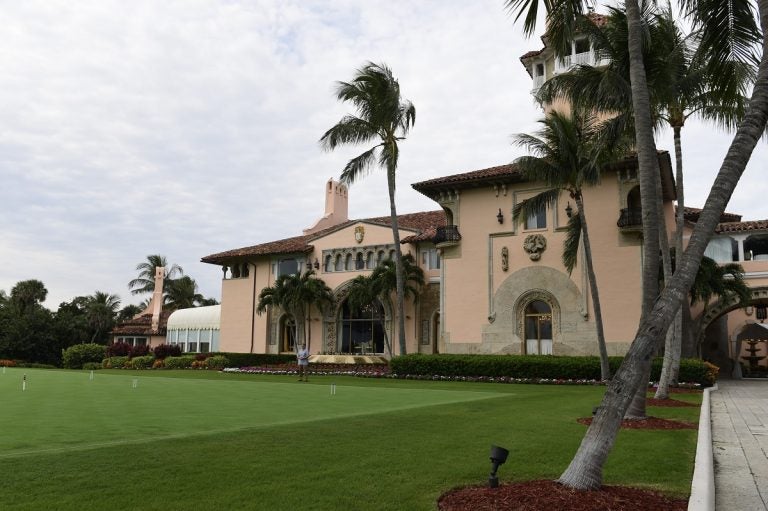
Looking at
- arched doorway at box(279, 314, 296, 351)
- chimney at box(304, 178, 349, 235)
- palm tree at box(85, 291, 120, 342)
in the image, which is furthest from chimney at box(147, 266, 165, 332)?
chimney at box(304, 178, 349, 235)

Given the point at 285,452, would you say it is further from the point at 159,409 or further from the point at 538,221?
the point at 538,221

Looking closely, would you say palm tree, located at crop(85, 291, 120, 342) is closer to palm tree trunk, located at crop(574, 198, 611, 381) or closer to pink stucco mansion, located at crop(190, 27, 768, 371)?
pink stucco mansion, located at crop(190, 27, 768, 371)

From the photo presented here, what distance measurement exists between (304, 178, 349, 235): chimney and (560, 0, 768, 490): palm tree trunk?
3983 cm

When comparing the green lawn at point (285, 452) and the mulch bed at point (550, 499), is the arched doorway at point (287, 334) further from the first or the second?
the mulch bed at point (550, 499)

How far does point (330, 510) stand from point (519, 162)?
19676mm

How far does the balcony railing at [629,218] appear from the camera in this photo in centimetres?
2712

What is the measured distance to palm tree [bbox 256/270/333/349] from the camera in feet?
126

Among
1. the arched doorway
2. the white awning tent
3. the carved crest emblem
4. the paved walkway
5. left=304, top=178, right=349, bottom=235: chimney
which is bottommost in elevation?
the paved walkway

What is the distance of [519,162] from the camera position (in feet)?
76.8

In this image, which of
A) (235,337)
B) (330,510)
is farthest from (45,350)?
(330,510)

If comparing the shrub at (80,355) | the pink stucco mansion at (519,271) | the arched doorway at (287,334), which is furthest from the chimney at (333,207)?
the shrub at (80,355)

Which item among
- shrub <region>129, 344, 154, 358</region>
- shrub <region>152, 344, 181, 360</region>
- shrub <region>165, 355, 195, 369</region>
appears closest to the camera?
shrub <region>165, 355, 195, 369</region>

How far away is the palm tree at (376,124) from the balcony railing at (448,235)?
346 cm

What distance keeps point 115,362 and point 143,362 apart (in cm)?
233
